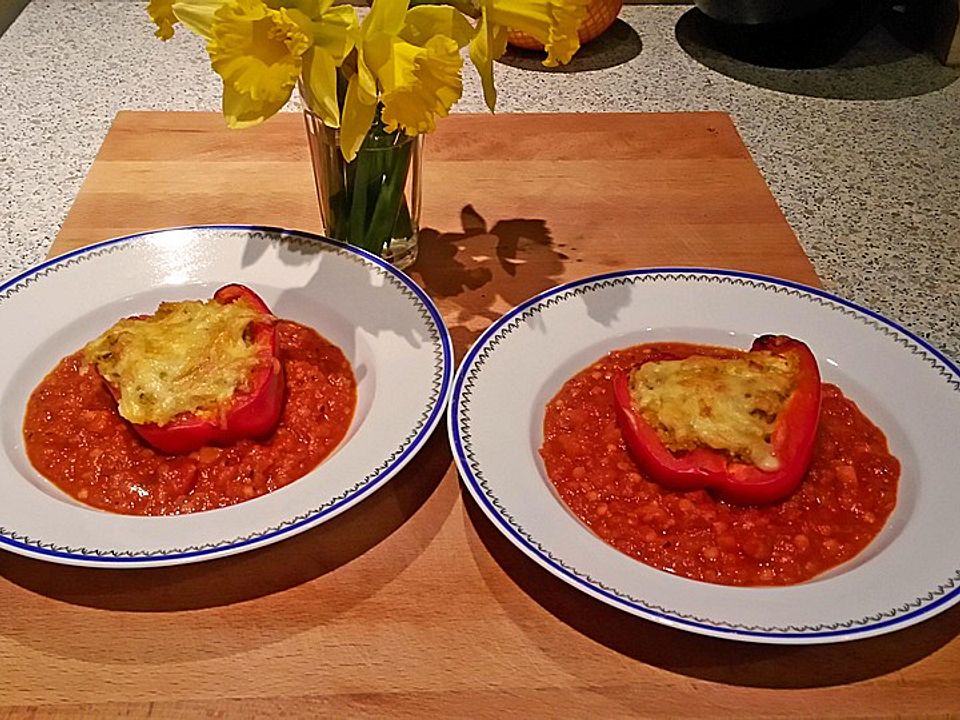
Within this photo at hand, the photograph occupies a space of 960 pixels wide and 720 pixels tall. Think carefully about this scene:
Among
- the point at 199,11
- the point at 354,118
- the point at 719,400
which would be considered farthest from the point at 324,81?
the point at 719,400

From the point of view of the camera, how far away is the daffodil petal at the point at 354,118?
3.64ft

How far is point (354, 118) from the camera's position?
1.13 metres

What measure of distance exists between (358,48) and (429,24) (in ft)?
0.28

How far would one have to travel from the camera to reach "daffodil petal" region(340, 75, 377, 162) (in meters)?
1.11

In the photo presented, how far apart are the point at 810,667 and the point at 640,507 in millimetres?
233

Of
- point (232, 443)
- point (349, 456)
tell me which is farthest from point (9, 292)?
point (349, 456)

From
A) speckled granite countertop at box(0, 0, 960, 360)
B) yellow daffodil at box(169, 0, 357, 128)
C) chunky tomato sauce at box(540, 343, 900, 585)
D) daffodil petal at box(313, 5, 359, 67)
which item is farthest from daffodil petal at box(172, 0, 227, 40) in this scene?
speckled granite countertop at box(0, 0, 960, 360)

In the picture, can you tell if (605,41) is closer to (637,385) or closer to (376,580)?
(637,385)

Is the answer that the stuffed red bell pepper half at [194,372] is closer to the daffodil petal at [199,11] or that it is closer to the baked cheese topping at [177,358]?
the baked cheese topping at [177,358]

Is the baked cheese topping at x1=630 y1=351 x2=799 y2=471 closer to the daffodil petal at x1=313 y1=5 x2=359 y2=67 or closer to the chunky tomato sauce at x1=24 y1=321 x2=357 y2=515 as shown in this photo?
the chunky tomato sauce at x1=24 y1=321 x2=357 y2=515

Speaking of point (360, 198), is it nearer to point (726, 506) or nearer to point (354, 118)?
point (354, 118)

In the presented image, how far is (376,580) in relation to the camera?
106 cm

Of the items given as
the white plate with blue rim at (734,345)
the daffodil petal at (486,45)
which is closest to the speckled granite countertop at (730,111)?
the white plate with blue rim at (734,345)

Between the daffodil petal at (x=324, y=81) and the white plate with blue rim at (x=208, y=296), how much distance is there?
28cm
